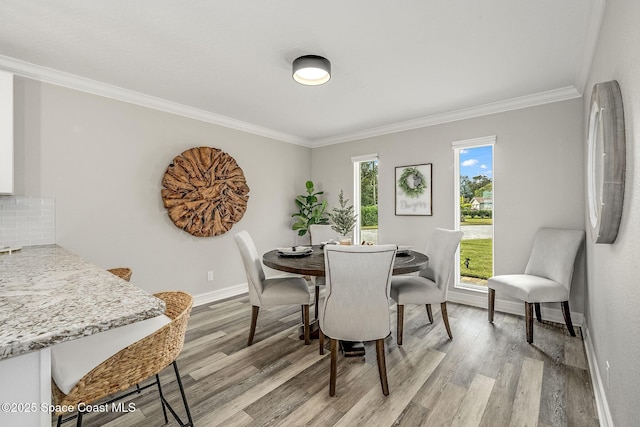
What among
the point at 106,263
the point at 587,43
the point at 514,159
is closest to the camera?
the point at 587,43

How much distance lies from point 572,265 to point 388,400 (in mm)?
2289

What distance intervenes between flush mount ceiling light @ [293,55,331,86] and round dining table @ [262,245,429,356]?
5.01 ft

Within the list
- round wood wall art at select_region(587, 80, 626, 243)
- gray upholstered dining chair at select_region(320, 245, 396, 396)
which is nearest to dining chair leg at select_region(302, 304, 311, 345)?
gray upholstered dining chair at select_region(320, 245, 396, 396)

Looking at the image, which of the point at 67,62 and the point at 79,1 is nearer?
the point at 79,1

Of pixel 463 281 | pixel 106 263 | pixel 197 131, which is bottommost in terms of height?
pixel 463 281

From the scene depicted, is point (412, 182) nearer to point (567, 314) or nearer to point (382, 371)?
point (567, 314)

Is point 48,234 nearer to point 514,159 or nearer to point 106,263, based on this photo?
point 106,263

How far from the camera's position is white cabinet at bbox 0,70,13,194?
2213mm

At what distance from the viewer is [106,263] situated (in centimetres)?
300

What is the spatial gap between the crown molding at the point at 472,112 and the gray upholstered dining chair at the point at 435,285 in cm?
174

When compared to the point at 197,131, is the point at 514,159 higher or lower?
lower

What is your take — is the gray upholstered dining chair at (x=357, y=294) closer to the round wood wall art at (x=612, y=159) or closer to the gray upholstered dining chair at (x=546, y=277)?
the round wood wall art at (x=612, y=159)

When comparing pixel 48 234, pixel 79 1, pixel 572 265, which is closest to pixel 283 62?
pixel 79 1

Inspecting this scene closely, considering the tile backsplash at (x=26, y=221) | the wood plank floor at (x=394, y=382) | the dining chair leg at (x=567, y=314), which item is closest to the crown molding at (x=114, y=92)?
the tile backsplash at (x=26, y=221)
